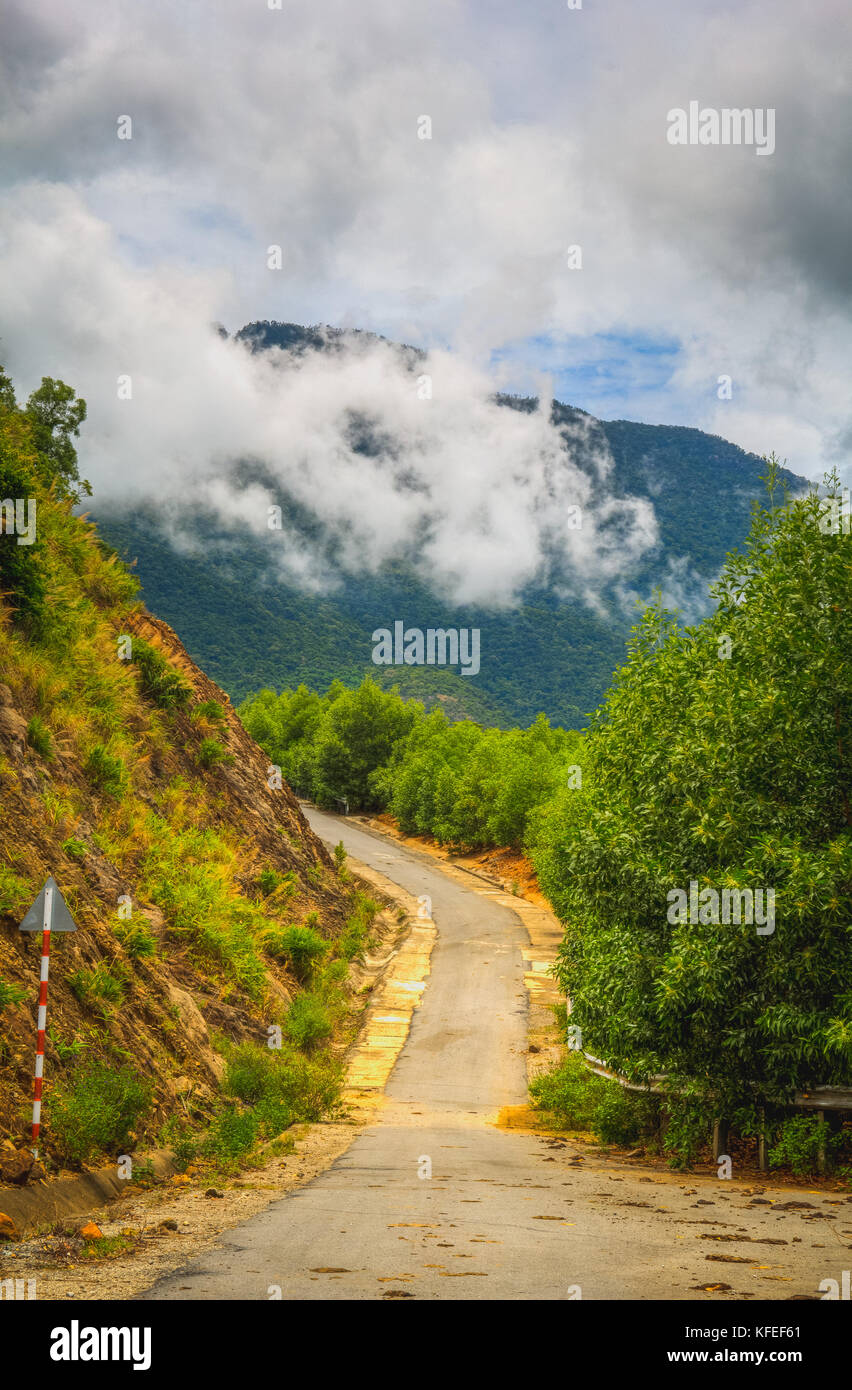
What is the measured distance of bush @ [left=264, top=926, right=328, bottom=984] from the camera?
2125 centimetres

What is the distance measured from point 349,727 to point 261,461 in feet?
395

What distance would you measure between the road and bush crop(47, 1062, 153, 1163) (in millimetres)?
1819

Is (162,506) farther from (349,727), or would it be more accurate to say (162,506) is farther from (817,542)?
(817,542)

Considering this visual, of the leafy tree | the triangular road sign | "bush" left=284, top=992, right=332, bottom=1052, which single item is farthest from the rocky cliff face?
the leafy tree

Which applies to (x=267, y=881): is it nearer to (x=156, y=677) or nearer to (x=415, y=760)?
(x=156, y=677)

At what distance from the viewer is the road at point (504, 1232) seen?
6066 mm

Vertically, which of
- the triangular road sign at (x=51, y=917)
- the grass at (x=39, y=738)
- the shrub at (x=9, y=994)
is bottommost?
the shrub at (x=9, y=994)

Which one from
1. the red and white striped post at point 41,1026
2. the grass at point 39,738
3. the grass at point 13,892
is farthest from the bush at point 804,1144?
the grass at point 39,738

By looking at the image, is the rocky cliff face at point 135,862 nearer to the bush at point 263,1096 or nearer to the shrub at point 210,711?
the shrub at point 210,711

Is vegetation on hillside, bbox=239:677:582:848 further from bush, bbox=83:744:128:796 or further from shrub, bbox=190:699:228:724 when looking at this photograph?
bush, bbox=83:744:128:796

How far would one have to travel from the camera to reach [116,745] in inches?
744

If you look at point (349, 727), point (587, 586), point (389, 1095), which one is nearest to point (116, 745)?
point (389, 1095)

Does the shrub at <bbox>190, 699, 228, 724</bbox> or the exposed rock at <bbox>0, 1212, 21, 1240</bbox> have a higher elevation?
the shrub at <bbox>190, 699, 228, 724</bbox>

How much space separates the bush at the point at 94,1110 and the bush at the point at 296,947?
33.7 ft
